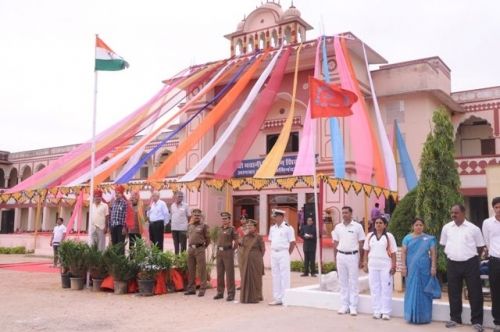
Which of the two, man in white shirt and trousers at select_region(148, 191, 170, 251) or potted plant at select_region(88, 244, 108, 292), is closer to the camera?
potted plant at select_region(88, 244, 108, 292)

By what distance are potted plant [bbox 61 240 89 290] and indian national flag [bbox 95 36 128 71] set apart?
408 cm

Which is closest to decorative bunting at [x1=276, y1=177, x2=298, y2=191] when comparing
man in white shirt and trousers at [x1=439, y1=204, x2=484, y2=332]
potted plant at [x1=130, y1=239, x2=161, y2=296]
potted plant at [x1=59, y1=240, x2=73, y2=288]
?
potted plant at [x1=130, y1=239, x2=161, y2=296]

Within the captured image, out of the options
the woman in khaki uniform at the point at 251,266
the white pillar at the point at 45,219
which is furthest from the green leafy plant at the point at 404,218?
the white pillar at the point at 45,219

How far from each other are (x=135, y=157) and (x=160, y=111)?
2139 millimetres

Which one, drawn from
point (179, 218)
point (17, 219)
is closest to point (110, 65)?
point (179, 218)

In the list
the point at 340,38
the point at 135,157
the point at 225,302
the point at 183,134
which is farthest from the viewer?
the point at 183,134

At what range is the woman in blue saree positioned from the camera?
7.27 meters

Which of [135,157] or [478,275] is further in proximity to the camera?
[135,157]

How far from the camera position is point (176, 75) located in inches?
827

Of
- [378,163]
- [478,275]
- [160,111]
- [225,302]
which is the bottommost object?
[225,302]

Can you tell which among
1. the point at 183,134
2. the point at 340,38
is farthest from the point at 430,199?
the point at 183,134

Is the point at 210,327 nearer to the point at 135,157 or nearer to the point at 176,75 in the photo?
the point at 135,157

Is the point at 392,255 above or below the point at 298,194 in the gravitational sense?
below

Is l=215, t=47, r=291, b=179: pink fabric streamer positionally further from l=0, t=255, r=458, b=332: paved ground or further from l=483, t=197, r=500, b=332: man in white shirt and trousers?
l=483, t=197, r=500, b=332: man in white shirt and trousers
